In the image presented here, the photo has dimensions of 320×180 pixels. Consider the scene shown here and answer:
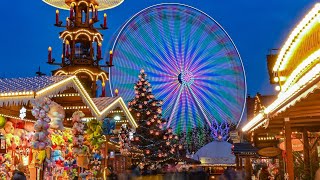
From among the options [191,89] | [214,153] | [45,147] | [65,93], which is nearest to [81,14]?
[191,89]

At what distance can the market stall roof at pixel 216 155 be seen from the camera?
2772 cm

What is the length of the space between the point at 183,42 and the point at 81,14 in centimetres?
707

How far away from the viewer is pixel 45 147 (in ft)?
32.7

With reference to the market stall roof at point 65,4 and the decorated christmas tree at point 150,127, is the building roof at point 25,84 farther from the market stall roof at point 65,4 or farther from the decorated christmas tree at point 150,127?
the market stall roof at point 65,4

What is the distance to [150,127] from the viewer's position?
109 ft

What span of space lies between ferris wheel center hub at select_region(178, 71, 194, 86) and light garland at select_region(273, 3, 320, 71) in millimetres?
16115

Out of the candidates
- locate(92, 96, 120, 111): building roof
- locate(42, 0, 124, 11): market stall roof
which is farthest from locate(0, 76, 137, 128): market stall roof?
locate(42, 0, 124, 11): market stall roof

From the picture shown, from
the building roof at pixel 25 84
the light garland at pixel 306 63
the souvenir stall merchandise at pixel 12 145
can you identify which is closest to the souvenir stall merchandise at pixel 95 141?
the souvenir stall merchandise at pixel 12 145

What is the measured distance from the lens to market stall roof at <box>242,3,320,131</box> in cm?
680

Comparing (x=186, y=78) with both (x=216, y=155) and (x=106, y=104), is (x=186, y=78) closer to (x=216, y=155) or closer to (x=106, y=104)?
(x=216, y=155)

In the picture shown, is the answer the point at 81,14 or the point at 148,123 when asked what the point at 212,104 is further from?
the point at 81,14

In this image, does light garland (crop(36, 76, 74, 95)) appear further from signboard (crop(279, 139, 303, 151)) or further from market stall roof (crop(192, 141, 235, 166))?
market stall roof (crop(192, 141, 235, 166))

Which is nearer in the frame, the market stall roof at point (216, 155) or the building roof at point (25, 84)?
the building roof at point (25, 84)

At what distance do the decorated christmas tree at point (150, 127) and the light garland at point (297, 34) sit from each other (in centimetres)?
1882
